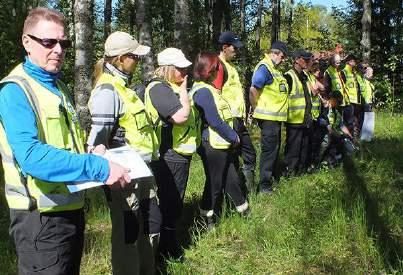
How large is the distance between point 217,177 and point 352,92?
19.5 feet

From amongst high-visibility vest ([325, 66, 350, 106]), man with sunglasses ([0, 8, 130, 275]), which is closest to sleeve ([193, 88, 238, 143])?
man with sunglasses ([0, 8, 130, 275])

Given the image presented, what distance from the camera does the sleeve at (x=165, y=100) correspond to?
4.14 meters

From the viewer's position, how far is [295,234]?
4.80 m

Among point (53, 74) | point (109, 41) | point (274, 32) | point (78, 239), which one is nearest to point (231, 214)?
point (109, 41)

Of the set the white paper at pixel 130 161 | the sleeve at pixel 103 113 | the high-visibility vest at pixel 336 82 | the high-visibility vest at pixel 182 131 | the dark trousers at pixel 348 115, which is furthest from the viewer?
the dark trousers at pixel 348 115

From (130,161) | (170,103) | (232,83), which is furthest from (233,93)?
(130,161)

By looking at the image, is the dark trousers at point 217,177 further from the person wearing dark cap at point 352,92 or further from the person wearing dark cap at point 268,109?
the person wearing dark cap at point 352,92

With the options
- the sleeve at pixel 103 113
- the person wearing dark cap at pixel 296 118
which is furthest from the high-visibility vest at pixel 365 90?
the sleeve at pixel 103 113

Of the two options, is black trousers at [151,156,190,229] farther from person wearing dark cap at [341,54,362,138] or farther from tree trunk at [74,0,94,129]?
person wearing dark cap at [341,54,362,138]

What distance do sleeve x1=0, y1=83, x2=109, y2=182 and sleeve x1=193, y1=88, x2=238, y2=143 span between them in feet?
8.83

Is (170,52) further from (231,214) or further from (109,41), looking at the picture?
(231,214)

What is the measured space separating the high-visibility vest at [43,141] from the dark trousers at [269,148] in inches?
169

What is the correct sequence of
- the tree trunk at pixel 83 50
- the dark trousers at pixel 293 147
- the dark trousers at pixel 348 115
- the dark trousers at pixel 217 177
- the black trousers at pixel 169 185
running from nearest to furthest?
the black trousers at pixel 169 185 < the dark trousers at pixel 217 177 < the dark trousers at pixel 293 147 < the tree trunk at pixel 83 50 < the dark trousers at pixel 348 115

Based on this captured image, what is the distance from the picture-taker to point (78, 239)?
2.74 metres
